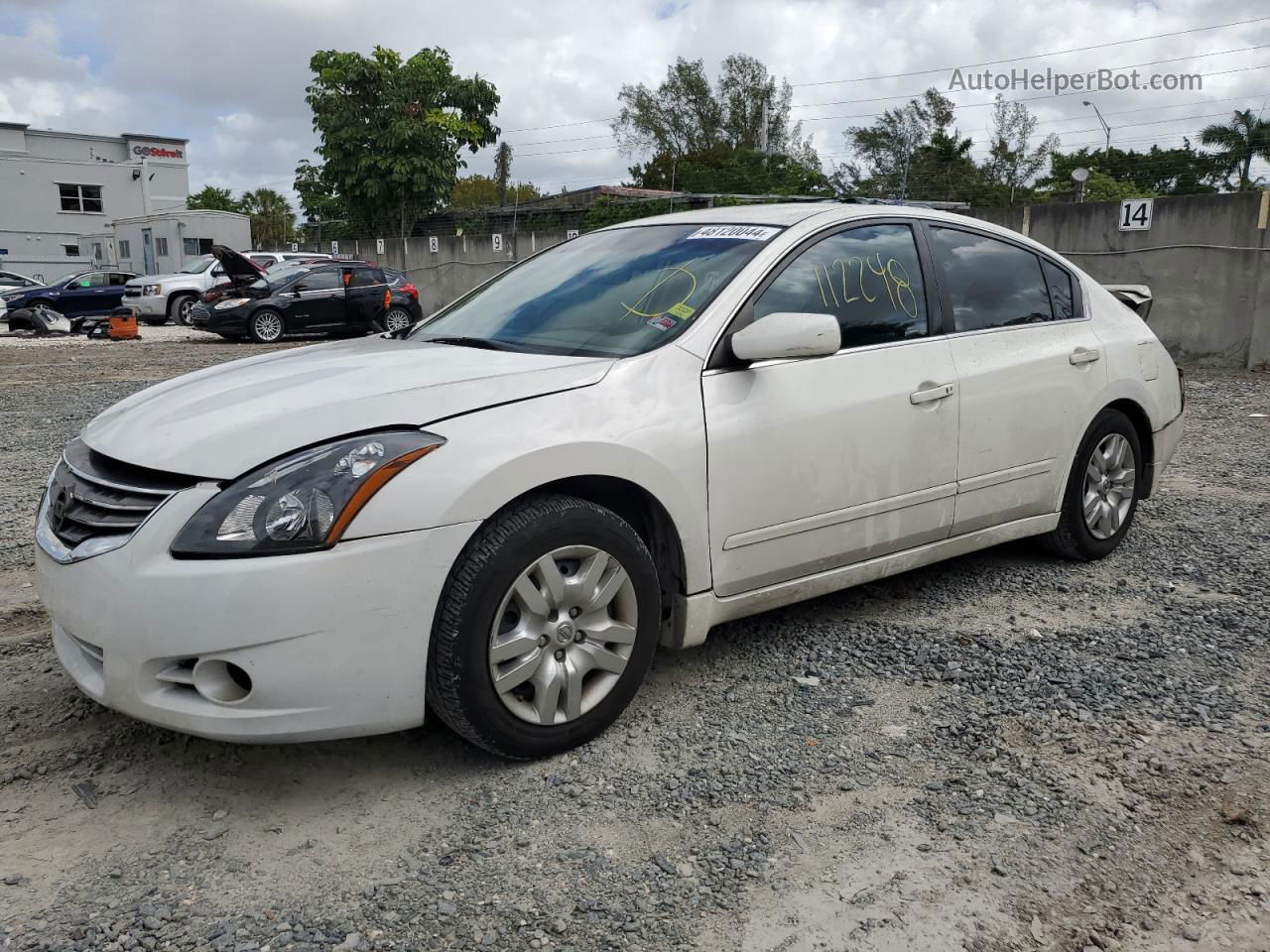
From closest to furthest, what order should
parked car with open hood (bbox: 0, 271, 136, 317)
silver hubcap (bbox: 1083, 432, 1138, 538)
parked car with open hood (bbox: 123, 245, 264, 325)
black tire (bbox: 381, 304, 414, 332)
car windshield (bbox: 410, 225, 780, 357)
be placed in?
car windshield (bbox: 410, 225, 780, 357), silver hubcap (bbox: 1083, 432, 1138, 538), black tire (bbox: 381, 304, 414, 332), parked car with open hood (bbox: 0, 271, 136, 317), parked car with open hood (bbox: 123, 245, 264, 325)

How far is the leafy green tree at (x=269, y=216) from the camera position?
71.8 m

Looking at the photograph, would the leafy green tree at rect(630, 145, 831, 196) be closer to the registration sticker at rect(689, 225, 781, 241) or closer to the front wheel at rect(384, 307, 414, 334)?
the front wheel at rect(384, 307, 414, 334)

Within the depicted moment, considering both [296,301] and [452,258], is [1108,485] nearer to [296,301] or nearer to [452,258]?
[296,301]

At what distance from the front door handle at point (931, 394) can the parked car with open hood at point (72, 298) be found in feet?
74.5

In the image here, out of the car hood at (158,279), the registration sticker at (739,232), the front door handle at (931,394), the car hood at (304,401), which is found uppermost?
the car hood at (158,279)

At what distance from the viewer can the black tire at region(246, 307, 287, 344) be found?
1834 centimetres

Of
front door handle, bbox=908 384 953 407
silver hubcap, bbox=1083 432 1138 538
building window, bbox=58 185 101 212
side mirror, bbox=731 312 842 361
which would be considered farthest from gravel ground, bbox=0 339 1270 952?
building window, bbox=58 185 101 212

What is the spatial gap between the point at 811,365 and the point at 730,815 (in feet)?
4.93

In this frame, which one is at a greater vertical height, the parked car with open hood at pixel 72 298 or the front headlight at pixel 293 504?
the parked car with open hood at pixel 72 298

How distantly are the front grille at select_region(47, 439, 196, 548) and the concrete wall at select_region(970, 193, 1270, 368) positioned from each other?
12.7 m

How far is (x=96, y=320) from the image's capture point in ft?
69.6

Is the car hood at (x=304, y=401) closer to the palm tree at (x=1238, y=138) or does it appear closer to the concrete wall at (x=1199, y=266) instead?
the concrete wall at (x=1199, y=266)

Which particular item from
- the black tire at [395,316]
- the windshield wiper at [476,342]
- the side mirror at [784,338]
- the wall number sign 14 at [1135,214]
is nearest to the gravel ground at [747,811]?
the side mirror at [784,338]

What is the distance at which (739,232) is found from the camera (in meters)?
3.88
